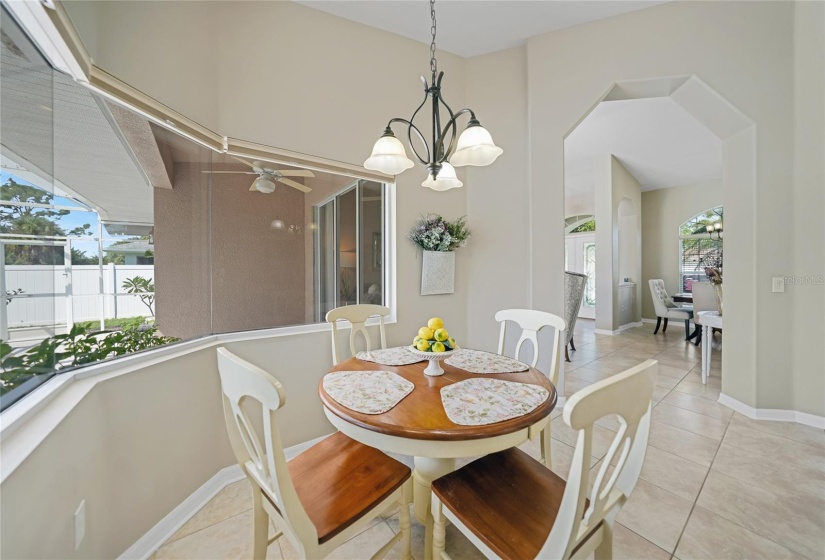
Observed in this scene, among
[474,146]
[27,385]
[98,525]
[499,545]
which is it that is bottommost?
[98,525]

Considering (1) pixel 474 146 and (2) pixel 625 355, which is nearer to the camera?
(1) pixel 474 146

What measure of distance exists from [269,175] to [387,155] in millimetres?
1205

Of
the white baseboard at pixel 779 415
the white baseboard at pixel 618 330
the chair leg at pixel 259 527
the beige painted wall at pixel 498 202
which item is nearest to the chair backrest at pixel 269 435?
the chair leg at pixel 259 527

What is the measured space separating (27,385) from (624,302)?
25.5 ft

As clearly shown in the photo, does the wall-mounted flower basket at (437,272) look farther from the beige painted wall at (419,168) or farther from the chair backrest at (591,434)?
the chair backrest at (591,434)

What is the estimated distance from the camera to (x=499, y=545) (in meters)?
0.89

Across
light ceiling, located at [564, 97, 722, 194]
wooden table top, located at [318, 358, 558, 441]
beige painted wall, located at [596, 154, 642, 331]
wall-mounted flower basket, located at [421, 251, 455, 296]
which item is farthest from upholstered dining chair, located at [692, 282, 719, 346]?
wooden table top, located at [318, 358, 558, 441]

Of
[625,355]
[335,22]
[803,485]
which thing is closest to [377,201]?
[335,22]

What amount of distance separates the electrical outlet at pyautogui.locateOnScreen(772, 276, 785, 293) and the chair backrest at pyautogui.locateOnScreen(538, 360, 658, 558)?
2.76 metres

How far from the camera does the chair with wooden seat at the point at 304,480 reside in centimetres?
85

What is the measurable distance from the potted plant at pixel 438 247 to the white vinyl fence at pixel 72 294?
190 centimetres

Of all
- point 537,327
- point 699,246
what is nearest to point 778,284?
point 537,327

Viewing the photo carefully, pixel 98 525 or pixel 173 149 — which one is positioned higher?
pixel 173 149

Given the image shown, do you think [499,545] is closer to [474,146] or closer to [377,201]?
[474,146]
